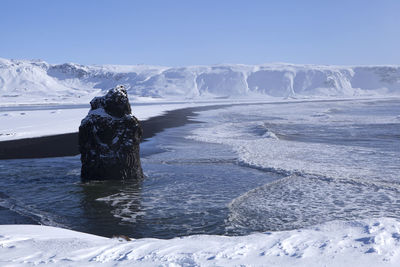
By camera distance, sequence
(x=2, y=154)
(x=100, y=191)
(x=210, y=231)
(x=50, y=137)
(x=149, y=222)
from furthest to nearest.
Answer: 1. (x=50, y=137)
2. (x=2, y=154)
3. (x=100, y=191)
4. (x=149, y=222)
5. (x=210, y=231)

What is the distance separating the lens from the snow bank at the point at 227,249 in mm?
5039

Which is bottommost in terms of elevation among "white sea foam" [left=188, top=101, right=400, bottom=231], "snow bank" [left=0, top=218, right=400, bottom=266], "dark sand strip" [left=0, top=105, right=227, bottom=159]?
"white sea foam" [left=188, top=101, right=400, bottom=231]

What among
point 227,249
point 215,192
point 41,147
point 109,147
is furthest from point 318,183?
point 41,147

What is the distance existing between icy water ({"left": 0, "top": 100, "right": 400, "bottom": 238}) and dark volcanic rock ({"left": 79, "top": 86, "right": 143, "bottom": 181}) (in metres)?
0.56

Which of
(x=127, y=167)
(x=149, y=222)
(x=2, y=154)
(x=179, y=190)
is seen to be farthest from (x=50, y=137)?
(x=149, y=222)

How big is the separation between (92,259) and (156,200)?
5.29m

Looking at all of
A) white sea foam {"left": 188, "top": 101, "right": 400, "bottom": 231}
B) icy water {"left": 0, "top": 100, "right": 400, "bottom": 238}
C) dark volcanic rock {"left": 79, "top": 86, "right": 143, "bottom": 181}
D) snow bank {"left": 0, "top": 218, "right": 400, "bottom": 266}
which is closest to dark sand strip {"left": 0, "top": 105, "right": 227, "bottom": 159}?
icy water {"left": 0, "top": 100, "right": 400, "bottom": 238}

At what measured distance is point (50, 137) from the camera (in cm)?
2486

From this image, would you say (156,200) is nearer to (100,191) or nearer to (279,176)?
(100,191)

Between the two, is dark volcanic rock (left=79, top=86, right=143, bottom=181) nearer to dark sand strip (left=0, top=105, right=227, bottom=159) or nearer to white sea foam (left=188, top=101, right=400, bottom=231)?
white sea foam (left=188, top=101, right=400, bottom=231)

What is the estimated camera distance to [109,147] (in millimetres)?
12797

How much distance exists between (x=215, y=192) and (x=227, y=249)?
18.8 ft

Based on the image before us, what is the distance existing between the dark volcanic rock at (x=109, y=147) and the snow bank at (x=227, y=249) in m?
6.31

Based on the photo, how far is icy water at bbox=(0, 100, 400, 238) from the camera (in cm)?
863
